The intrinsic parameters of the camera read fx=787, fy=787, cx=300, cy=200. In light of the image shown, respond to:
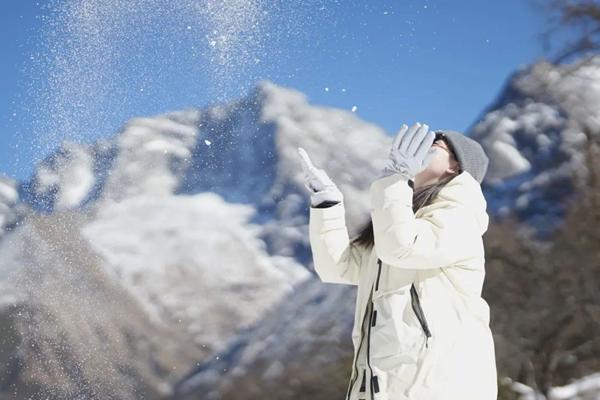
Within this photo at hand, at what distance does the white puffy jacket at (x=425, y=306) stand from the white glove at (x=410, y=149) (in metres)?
0.02

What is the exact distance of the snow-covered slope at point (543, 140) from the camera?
705 cm

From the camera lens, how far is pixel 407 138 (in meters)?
1.29

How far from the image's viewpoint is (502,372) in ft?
21.3

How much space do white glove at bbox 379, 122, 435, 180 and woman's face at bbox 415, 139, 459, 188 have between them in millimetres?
181

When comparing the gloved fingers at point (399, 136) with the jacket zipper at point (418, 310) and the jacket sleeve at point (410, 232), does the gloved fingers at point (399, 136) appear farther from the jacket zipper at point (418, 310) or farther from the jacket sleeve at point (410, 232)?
the jacket zipper at point (418, 310)

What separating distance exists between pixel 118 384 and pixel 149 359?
1.30 feet

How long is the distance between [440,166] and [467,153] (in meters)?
0.06

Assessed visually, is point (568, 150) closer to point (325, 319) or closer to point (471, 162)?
point (325, 319)

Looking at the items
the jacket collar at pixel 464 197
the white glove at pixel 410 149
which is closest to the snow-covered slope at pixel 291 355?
the jacket collar at pixel 464 197

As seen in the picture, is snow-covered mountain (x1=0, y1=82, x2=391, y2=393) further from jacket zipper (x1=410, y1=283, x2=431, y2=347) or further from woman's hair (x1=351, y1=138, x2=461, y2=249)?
jacket zipper (x1=410, y1=283, x2=431, y2=347)

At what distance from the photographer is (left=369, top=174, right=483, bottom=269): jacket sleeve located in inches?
49.1

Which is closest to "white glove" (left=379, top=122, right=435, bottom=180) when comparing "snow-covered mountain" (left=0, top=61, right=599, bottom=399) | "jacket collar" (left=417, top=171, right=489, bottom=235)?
"jacket collar" (left=417, top=171, right=489, bottom=235)

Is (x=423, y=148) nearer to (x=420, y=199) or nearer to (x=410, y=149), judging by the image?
(x=410, y=149)

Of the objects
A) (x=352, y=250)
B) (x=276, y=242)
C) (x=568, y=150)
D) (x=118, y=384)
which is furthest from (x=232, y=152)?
(x=352, y=250)
